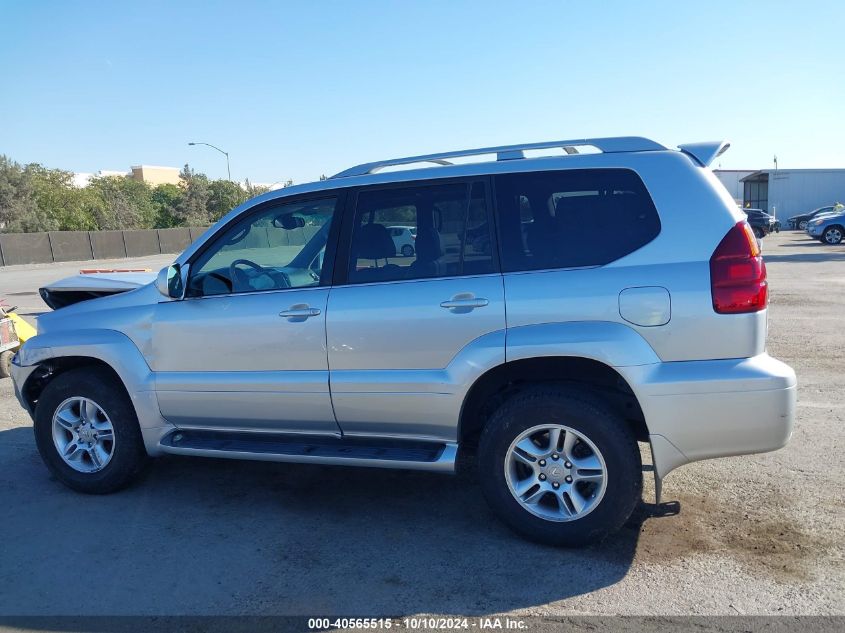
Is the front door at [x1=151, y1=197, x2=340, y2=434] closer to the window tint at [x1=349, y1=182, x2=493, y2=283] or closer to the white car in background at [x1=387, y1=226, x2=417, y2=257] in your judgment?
the window tint at [x1=349, y1=182, x2=493, y2=283]

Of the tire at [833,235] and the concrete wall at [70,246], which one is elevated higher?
the concrete wall at [70,246]

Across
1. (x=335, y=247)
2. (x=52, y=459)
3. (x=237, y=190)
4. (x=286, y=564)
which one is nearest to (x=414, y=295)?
(x=335, y=247)

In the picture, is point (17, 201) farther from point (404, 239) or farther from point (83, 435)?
point (404, 239)

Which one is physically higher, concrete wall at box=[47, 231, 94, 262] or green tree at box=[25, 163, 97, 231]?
green tree at box=[25, 163, 97, 231]

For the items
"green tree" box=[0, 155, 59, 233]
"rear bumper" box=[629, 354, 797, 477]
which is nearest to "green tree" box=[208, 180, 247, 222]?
"green tree" box=[0, 155, 59, 233]

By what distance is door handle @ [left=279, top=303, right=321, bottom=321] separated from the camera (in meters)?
3.92

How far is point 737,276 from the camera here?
325 cm

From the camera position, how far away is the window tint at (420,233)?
3758 mm

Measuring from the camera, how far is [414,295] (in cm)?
372

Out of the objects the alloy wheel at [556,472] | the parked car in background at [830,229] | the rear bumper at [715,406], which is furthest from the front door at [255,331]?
the parked car in background at [830,229]

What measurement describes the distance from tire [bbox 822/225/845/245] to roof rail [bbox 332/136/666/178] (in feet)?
94.6

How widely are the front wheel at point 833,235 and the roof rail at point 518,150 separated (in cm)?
2886

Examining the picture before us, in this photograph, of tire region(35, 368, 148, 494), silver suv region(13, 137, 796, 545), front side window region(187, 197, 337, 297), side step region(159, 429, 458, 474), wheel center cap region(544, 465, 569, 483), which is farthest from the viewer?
tire region(35, 368, 148, 494)

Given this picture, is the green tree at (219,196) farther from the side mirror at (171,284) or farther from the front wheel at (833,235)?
the side mirror at (171,284)
